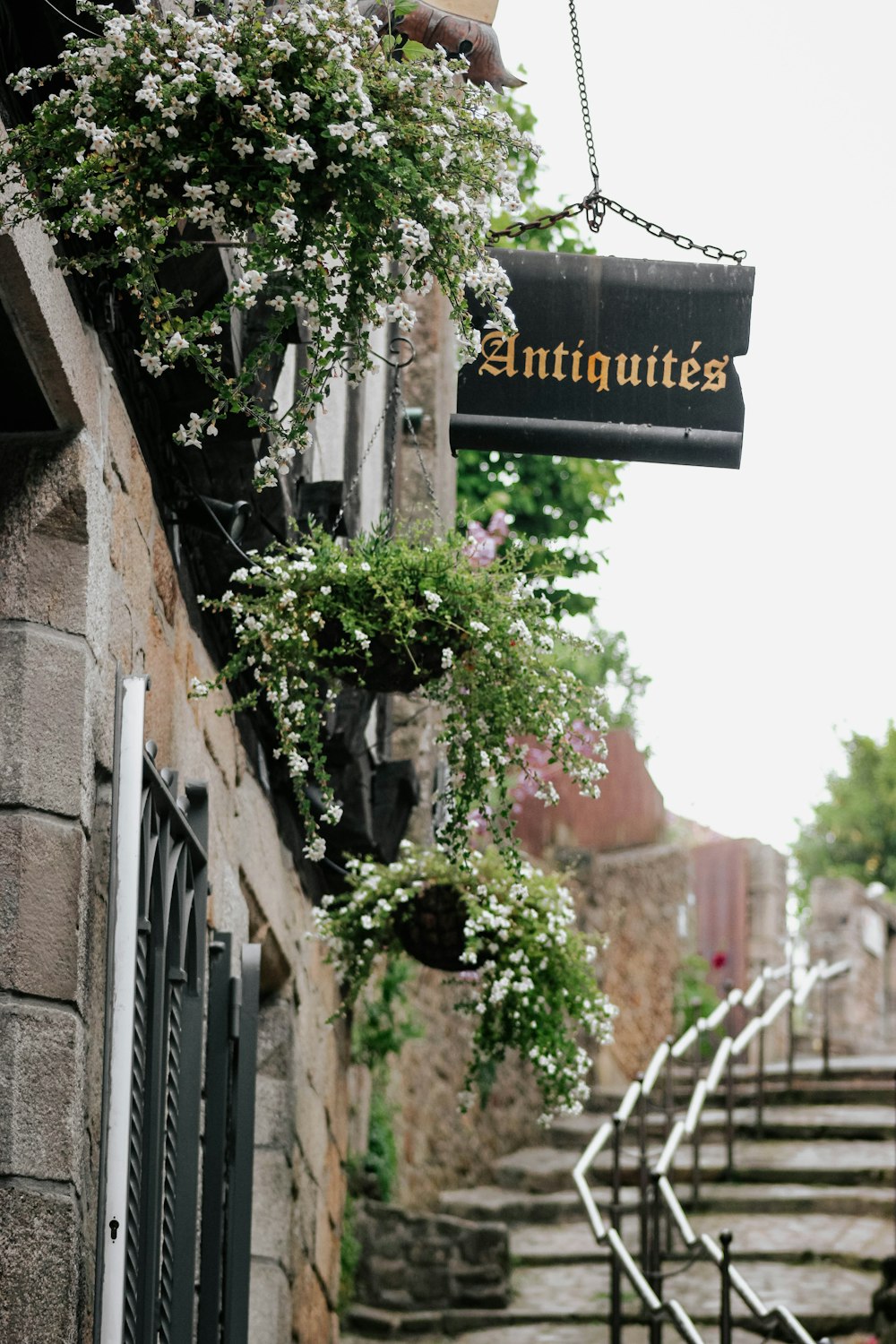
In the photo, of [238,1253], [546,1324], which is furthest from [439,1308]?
[238,1253]

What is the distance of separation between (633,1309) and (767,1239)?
108cm

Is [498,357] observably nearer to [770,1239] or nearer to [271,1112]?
[271,1112]

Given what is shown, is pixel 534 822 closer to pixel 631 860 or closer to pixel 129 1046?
pixel 631 860

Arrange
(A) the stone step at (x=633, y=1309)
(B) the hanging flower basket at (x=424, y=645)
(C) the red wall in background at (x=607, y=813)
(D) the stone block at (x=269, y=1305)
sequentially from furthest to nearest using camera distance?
(C) the red wall in background at (x=607, y=813)
(A) the stone step at (x=633, y=1309)
(D) the stone block at (x=269, y=1305)
(B) the hanging flower basket at (x=424, y=645)

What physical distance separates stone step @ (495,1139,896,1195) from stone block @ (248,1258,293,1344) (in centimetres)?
445

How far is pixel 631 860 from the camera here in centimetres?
1554

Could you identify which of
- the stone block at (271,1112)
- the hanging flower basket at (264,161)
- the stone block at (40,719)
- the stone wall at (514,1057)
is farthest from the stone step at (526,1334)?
the hanging flower basket at (264,161)

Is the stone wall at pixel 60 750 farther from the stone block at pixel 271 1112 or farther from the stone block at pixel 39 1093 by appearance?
the stone block at pixel 271 1112

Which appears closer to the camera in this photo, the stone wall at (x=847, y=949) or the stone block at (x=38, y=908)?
the stone block at (x=38, y=908)

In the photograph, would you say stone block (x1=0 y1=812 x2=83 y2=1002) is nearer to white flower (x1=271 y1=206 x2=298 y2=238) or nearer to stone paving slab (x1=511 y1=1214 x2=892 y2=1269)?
white flower (x1=271 y1=206 x2=298 y2=238)

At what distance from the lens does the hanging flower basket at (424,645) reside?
4.30 m

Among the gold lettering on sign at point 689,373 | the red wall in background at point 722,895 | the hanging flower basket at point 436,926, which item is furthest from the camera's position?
the red wall in background at point 722,895

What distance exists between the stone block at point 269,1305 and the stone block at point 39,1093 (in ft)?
9.91

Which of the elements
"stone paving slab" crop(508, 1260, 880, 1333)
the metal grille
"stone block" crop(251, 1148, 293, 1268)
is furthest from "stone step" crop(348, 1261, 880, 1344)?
the metal grille
